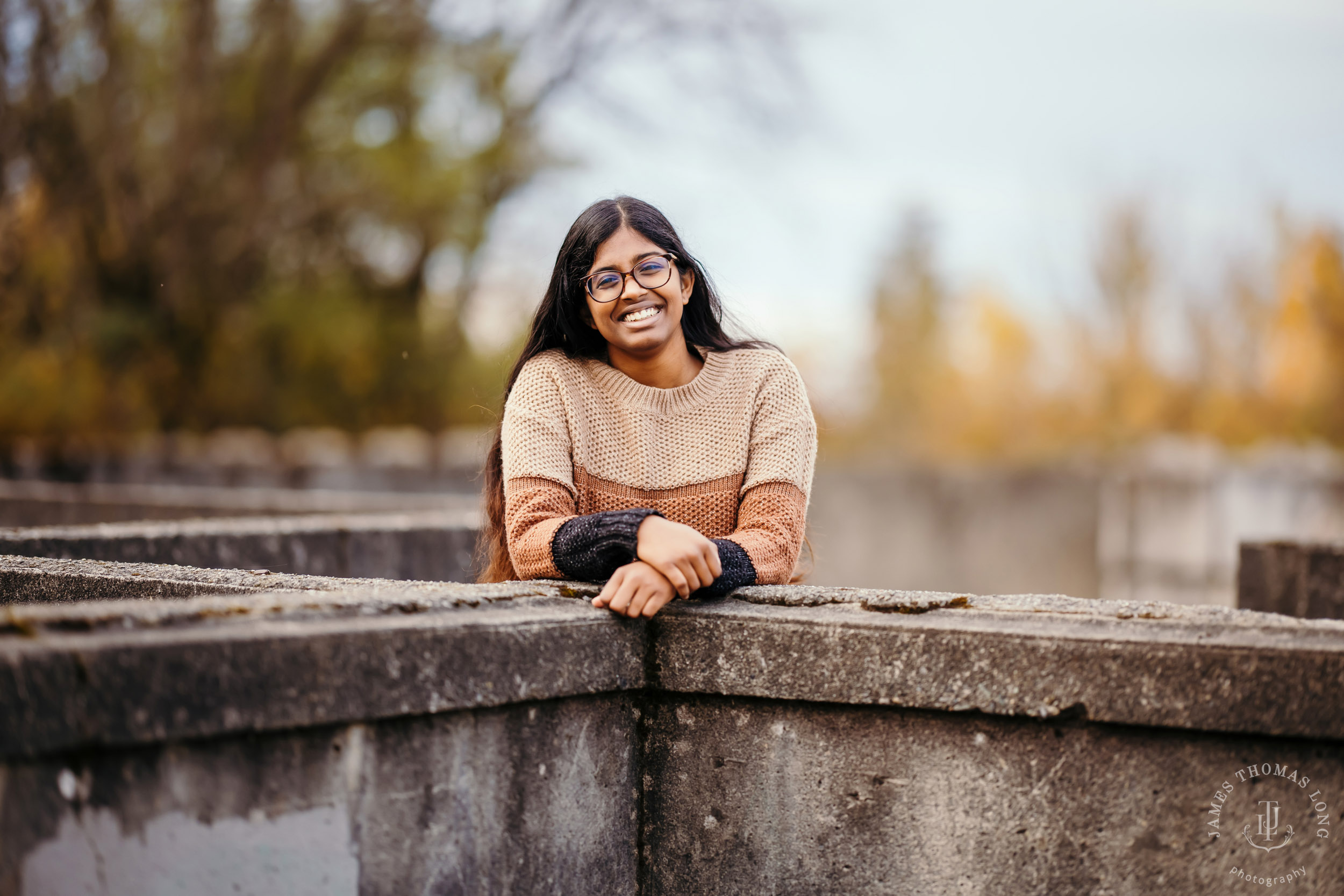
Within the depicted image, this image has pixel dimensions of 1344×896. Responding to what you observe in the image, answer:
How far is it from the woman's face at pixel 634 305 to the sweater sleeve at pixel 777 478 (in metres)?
0.31

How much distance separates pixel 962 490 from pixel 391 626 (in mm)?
9193

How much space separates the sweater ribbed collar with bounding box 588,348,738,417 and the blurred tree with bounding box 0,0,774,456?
10538 millimetres

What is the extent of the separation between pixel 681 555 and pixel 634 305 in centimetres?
85

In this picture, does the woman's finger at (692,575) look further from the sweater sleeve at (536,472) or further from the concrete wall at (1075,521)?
the concrete wall at (1075,521)

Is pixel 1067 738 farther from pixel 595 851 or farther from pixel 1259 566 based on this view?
pixel 1259 566

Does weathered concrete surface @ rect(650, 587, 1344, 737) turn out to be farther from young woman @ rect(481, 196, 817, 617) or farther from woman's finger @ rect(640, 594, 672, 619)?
young woman @ rect(481, 196, 817, 617)

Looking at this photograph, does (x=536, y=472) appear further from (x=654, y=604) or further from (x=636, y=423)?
(x=654, y=604)

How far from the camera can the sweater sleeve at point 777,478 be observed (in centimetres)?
277

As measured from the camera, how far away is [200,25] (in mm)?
12914

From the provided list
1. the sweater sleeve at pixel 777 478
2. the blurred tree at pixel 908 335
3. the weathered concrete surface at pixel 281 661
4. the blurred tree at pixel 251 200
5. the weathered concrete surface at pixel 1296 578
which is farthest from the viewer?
the blurred tree at pixel 908 335

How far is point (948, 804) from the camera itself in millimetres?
2238

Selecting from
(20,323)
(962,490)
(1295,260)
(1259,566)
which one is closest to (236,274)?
(20,323)

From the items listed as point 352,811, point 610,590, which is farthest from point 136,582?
point 610,590

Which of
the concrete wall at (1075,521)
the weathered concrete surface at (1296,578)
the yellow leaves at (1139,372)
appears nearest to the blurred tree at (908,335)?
the yellow leaves at (1139,372)
